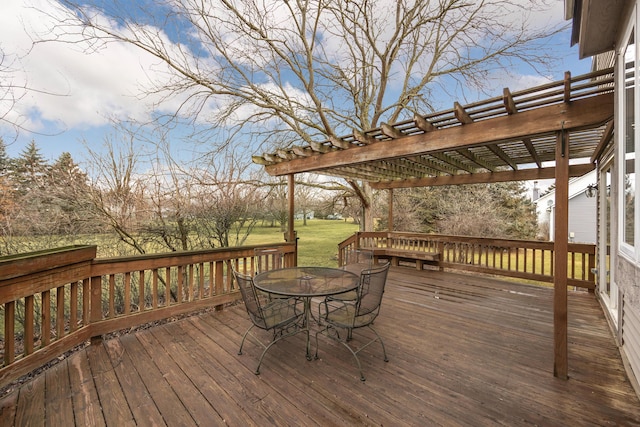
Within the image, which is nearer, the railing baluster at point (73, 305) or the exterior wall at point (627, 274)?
the exterior wall at point (627, 274)

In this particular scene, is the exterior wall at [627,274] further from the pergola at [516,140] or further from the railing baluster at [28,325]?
the railing baluster at [28,325]

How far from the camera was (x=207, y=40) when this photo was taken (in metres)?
6.66

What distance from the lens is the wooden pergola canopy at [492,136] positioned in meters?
2.40

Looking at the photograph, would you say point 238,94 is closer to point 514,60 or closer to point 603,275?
point 514,60

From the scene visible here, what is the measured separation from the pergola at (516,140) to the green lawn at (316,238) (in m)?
2.59

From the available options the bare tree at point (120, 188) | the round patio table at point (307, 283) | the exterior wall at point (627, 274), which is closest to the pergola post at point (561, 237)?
the exterior wall at point (627, 274)

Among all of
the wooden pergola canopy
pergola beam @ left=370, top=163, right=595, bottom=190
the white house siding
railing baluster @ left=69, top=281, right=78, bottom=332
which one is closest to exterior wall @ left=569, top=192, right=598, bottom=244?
pergola beam @ left=370, top=163, right=595, bottom=190

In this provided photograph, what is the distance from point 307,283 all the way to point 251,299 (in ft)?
2.18

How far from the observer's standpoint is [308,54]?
25.2ft

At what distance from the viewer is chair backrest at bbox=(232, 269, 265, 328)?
2541 mm

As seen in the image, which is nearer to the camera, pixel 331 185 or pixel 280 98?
pixel 280 98

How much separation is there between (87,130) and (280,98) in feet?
15.2

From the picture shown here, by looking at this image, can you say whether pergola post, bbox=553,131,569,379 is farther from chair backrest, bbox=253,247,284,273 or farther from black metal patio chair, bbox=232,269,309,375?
chair backrest, bbox=253,247,284,273

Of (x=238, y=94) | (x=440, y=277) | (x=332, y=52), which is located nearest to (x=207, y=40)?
(x=238, y=94)
